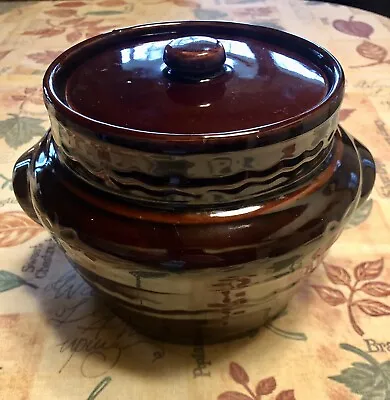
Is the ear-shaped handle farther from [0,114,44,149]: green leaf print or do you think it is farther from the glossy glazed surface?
[0,114,44,149]: green leaf print

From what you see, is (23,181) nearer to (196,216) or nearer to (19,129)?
(196,216)

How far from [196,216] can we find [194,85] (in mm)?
104

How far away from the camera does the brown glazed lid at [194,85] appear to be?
15.8 inches

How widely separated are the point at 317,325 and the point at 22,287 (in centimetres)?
27

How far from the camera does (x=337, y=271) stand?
1.95 ft

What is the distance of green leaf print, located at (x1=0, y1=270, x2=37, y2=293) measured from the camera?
0.58 meters

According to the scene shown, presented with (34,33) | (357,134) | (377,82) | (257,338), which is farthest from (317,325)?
(34,33)

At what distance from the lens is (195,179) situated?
391mm

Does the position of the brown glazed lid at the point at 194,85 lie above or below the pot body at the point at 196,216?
above

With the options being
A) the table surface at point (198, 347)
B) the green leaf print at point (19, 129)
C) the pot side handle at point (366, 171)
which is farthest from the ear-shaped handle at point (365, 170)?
the green leaf print at point (19, 129)

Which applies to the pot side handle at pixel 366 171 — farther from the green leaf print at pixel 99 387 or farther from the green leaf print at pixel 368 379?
the green leaf print at pixel 99 387

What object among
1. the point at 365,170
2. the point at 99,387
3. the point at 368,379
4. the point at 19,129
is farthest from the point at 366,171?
the point at 19,129

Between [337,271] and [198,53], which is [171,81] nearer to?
[198,53]

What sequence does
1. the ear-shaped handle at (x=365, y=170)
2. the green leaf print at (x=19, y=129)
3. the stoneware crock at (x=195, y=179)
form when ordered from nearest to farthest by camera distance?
1. the stoneware crock at (x=195, y=179)
2. the ear-shaped handle at (x=365, y=170)
3. the green leaf print at (x=19, y=129)
